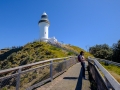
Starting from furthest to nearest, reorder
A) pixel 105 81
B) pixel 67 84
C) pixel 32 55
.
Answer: pixel 32 55, pixel 67 84, pixel 105 81

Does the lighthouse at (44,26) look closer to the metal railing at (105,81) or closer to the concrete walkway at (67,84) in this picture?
the concrete walkway at (67,84)

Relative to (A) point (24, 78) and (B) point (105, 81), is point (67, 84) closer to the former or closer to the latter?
(A) point (24, 78)

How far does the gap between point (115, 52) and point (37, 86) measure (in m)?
32.7

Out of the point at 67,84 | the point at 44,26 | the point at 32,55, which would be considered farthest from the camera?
the point at 44,26

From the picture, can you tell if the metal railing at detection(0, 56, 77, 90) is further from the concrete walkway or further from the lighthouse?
the lighthouse

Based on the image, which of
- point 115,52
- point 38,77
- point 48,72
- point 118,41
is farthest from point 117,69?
point 118,41

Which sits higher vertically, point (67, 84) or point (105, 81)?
point (105, 81)

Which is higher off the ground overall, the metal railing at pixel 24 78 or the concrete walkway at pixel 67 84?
the metal railing at pixel 24 78

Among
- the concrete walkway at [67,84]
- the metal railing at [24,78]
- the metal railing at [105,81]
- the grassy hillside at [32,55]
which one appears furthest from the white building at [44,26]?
the metal railing at [105,81]

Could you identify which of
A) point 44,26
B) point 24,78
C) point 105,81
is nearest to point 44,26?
point 44,26

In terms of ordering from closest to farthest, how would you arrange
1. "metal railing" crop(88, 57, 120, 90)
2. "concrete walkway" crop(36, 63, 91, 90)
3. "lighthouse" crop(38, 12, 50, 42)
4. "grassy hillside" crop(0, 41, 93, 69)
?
"metal railing" crop(88, 57, 120, 90) → "concrete walkway" crop(36, 63, 91, 90) → "grassy hillside" crop(0, 41, 93, 69) → "lighthouse" crop(38, 12, 50, 42)

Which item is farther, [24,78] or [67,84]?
[67,84]

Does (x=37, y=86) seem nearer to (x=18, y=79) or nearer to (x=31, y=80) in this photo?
(x=31, y=80)

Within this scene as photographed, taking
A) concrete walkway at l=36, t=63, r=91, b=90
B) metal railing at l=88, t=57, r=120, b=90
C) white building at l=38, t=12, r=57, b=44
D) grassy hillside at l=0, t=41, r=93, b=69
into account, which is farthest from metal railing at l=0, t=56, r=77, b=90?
white building at l=38, t=12, r=57, b=44
